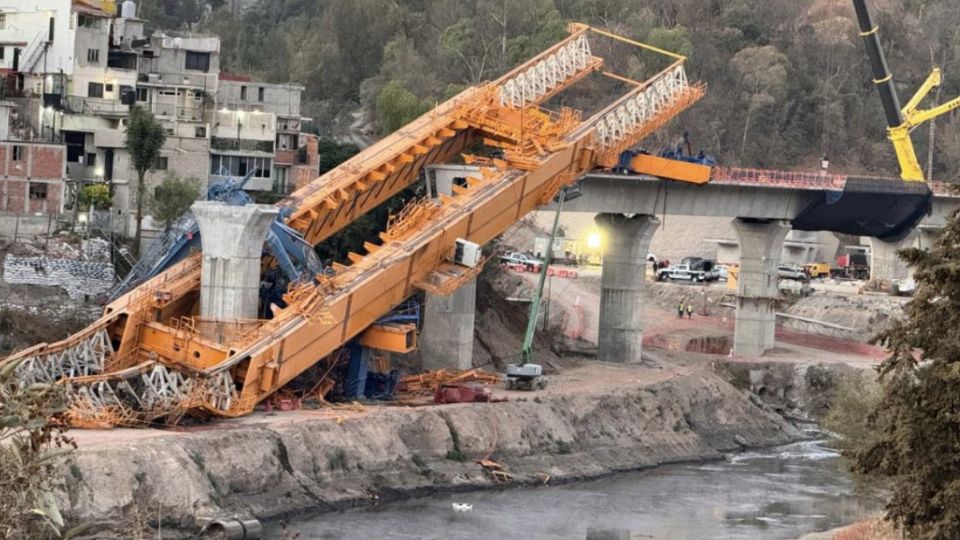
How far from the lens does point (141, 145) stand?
89.2m

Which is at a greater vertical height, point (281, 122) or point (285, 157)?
point (281, 122)

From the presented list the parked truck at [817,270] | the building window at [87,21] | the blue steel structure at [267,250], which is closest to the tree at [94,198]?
the blue steel structure at [267,250]

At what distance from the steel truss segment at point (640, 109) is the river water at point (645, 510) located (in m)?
15.8

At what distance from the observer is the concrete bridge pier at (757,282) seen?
10512 cm

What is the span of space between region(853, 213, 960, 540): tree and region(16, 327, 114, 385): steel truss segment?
30044 mm

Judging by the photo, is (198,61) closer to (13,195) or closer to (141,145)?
(141,145)

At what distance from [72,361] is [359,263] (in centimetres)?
1179

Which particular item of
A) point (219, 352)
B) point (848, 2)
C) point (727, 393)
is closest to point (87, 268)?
point (219, 352)

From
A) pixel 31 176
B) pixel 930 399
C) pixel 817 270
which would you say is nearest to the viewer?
pixel 930 399

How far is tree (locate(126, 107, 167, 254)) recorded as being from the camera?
8900 centimetres

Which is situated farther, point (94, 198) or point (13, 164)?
point (94, 198)

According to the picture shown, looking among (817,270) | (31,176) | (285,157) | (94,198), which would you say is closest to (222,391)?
(31,176)

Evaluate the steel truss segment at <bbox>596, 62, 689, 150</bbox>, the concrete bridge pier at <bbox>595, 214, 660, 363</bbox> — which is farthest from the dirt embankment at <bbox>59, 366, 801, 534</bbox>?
the steel truss segment at <bbox>596, 62, 689, 150</bbox>

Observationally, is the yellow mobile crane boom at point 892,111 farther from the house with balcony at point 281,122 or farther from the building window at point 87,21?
the building window at point 87,21
